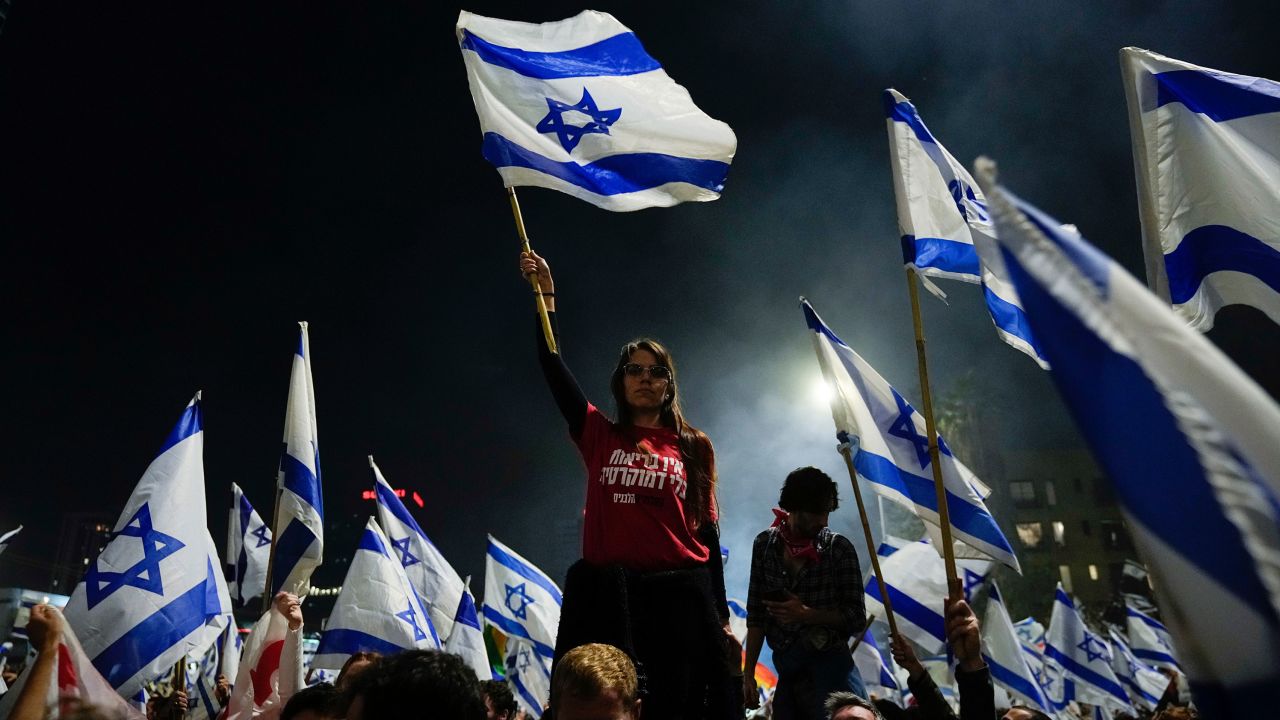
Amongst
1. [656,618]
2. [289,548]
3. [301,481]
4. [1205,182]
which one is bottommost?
[656,618]

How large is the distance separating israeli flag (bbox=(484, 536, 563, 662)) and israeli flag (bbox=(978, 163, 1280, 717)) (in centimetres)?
1275

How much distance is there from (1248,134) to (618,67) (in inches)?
143

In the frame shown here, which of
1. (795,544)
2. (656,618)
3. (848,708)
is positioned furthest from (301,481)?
(848,708)

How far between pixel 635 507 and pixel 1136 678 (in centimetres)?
2142

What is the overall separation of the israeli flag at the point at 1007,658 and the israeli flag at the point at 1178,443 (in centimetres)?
1377

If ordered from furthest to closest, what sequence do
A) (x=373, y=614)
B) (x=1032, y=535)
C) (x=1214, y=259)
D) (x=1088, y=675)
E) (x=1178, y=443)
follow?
(x=1032, y=535) < (x=1088, y=675) < (x=373, y=614) < (x=1214, y=259) < (x=1178, y=443)

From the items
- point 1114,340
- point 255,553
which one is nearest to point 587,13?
point 1114,340

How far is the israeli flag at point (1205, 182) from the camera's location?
4188 millimetres

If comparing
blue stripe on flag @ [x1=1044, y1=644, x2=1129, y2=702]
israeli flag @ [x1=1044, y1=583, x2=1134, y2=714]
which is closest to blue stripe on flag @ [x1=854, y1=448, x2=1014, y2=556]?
israeli flag @ [x1=1044, y1=583, x2=1134, y2=714]

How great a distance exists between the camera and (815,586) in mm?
5301

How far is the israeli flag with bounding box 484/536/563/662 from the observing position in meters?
13.8

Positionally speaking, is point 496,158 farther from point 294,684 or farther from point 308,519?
point 308,519

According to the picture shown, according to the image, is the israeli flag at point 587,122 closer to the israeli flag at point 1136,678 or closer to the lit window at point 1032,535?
the israeli flag at point 1136,678

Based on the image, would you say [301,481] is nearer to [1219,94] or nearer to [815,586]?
[815,586]
